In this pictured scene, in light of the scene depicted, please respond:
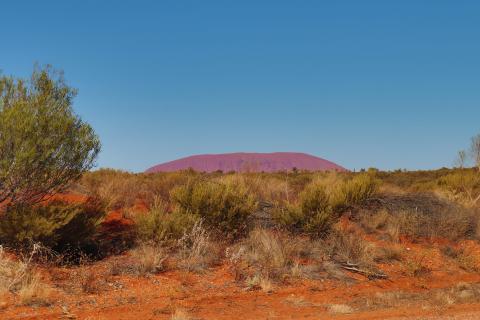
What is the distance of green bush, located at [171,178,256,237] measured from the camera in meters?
11.6

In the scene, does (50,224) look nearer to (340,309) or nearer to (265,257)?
(265,257)

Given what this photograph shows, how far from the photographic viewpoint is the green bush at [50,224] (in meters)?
9.17

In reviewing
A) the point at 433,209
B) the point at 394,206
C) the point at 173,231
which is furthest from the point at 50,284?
the point at 433,209

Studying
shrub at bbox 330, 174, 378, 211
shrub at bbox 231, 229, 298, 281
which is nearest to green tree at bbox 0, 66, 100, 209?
shrub at bbox 231, 229, 298, 281

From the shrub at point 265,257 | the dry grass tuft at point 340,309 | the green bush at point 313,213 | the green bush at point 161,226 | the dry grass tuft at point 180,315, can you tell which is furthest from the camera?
the green bush at point 313,213

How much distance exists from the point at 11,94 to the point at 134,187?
6010mm

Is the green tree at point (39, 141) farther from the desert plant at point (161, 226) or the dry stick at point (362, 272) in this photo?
the dry stick at point (362, 272)

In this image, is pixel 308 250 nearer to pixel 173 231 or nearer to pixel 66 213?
pixel 173 231

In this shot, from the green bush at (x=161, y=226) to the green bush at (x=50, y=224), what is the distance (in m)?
0.92

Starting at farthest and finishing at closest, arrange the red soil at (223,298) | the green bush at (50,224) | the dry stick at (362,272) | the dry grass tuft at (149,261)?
the dry stick at (362,272) < the dry grass tuft at (149,261) < the green bush at (50,224) < the red soil at (223,298)

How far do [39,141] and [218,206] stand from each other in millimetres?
4211

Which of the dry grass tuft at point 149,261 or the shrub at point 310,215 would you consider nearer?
the dry grass tuft at point 149,261

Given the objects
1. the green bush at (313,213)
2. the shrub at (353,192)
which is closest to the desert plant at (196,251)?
the green bush at (313,213)

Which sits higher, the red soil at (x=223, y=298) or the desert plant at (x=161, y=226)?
the desert plant at (x=161, y=226)
